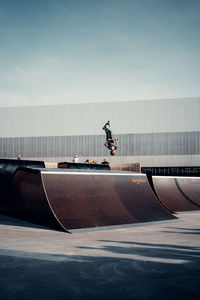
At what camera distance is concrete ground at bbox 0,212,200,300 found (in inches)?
96.0

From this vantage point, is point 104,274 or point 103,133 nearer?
point 104,274

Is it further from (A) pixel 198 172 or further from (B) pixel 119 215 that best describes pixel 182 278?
(A) pixel 198 172

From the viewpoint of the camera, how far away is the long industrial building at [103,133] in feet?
113

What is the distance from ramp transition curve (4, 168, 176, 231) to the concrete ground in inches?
25.8

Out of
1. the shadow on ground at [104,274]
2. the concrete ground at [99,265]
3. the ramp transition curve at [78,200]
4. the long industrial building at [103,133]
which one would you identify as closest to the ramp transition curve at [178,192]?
the ramp transition curve at [78,200]

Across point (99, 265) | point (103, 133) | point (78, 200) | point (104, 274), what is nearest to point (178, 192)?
point (78, 200)

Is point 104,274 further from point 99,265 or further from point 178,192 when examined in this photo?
point 178,192

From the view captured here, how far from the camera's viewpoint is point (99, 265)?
319 cm

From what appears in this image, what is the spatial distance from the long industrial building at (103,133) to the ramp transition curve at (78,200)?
2752 cm

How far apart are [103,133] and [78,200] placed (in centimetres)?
2994

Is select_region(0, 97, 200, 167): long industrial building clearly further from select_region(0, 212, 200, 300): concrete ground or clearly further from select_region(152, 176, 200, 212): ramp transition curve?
select_region(0, 212, 200, 300): concrete ground

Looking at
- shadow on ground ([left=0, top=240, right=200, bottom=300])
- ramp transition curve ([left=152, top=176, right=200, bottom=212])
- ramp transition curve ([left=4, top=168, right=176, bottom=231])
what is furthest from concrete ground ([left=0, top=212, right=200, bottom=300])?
ramp transition curve ([left=152, top=176, right=200, bottom=212])

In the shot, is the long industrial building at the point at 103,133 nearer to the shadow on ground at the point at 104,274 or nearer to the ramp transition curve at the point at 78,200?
the ramp transition curve at the point at 78,200

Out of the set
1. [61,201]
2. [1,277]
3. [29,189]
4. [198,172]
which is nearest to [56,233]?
[61,201]
